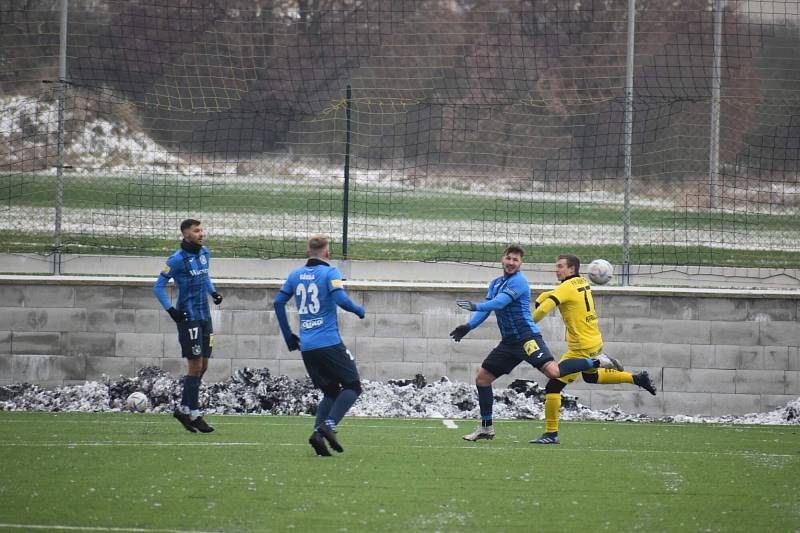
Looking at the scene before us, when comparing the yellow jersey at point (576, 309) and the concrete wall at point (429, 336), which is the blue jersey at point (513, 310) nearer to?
the yellow jersey at point (576, 309)

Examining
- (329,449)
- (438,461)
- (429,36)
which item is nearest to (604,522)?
(438,461)

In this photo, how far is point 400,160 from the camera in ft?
53.3

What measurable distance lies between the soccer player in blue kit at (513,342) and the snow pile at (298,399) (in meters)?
2.40

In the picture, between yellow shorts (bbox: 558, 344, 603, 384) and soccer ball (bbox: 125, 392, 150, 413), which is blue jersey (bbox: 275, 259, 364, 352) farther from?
soccer ball (bbox: 125, 392, 150, 413)

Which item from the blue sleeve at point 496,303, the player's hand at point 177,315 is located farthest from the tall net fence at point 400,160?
the blue sleeve at point 496,303

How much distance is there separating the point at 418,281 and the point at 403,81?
23.9ft

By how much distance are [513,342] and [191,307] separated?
3142mm

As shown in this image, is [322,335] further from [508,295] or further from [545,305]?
[545,305]

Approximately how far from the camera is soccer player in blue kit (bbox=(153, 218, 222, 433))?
1030 cm

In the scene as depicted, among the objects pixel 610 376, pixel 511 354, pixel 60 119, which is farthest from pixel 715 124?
pixel 60 119

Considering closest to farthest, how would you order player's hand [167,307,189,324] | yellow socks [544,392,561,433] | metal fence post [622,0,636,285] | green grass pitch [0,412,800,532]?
green grass pitch [0,412,800,532] → yellow socks [544,392,561,433] → player's hand [167,307,189,324] → metal fence post [622,0,636,285]

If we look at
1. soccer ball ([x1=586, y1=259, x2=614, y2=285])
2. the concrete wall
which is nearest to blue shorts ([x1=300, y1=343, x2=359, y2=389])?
the concrete wall

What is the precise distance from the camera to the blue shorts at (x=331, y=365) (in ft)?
28.8

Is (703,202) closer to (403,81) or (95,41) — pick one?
(403,81)
